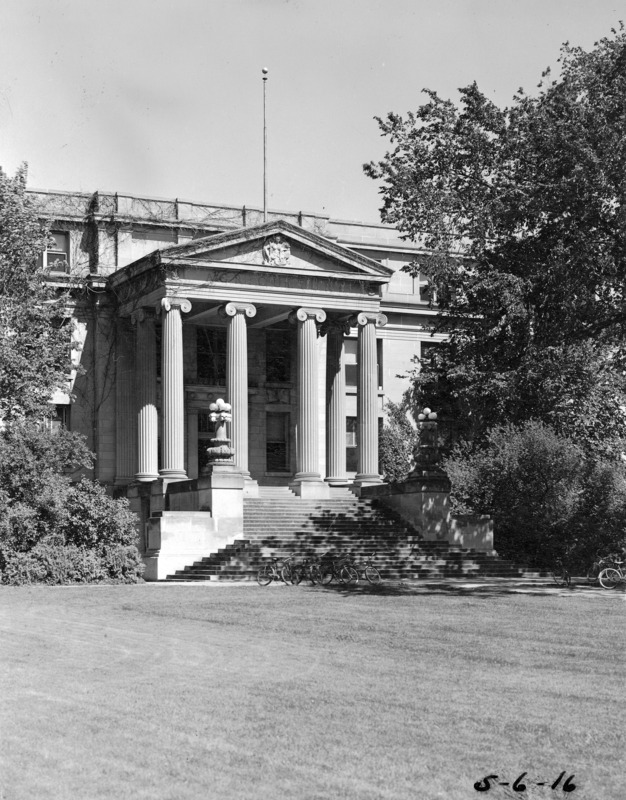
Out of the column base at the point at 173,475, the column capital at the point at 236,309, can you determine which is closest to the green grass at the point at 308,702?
the column base at the point at 173,475

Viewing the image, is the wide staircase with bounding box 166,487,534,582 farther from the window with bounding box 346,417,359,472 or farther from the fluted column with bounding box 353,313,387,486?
the window with bounding box 346,417,359,472

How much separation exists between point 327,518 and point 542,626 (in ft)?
70.8

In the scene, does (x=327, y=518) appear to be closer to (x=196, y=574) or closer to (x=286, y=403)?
(x=196, y=574)

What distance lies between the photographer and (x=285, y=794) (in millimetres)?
10023

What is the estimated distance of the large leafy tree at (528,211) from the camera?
3247 centimetres

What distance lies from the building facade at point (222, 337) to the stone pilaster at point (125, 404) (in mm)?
59

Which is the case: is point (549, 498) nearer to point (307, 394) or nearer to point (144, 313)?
point (307, 394)

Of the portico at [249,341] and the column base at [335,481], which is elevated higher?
the portico at [249,341]

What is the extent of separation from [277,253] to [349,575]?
18149 mm

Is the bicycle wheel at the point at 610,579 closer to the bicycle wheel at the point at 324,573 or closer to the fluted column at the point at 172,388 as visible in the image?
the bicycle wheel at the point at 324,573

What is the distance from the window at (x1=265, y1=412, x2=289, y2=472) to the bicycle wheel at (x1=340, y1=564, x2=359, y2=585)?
21.6 metres

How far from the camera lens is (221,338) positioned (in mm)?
55719

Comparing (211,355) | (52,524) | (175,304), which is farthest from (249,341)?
(52,524)

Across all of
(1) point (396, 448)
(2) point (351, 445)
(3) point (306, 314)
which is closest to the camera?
(3) point (306, 314)
